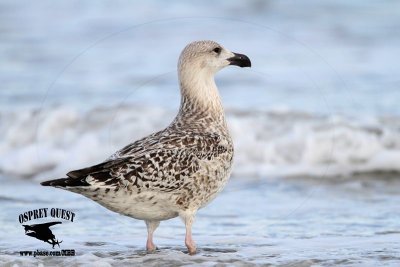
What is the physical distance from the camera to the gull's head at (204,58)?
10.0 metres

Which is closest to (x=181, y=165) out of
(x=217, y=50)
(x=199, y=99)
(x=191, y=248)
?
(x=191, y=248)

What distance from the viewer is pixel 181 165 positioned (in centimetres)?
905

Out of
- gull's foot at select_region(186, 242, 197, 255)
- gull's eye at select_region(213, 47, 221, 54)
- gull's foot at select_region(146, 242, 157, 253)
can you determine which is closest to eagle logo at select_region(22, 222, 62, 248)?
gull's foot at select_region(146, 242, 157, 253)

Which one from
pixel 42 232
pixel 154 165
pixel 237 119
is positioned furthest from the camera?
pixel 237 119

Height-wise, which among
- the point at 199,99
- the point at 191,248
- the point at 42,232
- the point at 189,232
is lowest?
the point at 191,248

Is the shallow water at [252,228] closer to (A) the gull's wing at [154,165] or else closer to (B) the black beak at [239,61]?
(A) the gull's wing at [154,165]

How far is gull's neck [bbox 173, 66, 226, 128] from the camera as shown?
9.91 m

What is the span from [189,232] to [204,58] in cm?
167

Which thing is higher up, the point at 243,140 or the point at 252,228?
the point at 243,140

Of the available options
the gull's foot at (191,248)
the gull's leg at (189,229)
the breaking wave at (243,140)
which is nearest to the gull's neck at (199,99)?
the gull's leg at (189,229)

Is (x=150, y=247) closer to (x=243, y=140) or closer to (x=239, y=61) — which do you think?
(x=239, y=61)

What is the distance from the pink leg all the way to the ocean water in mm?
158

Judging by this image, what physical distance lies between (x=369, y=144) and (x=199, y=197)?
5967 millimetres

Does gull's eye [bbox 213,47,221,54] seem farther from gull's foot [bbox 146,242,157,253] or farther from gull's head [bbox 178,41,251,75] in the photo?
gull's foot [bbox 146,242,157,253]
